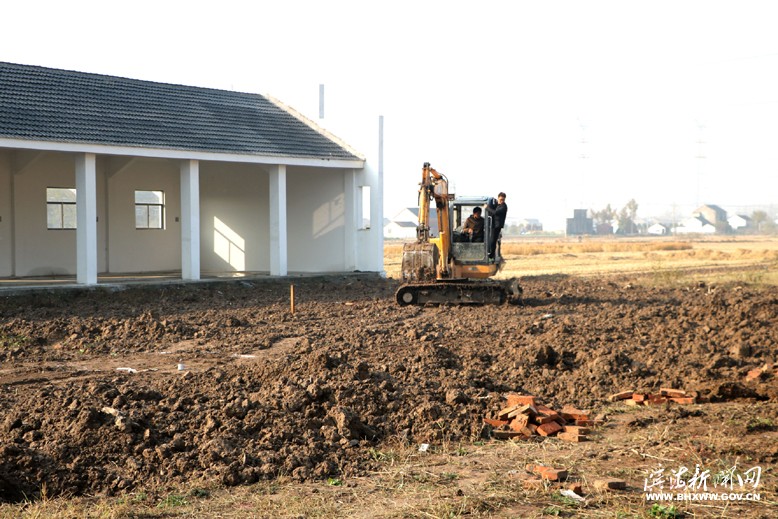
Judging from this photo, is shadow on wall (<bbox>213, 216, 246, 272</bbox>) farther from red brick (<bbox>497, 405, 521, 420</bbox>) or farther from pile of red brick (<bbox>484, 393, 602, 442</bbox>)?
red brick (<bbox>497, 405, 521, 420</bbox>)

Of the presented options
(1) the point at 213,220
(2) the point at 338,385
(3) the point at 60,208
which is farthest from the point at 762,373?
(1) the point at 213,220

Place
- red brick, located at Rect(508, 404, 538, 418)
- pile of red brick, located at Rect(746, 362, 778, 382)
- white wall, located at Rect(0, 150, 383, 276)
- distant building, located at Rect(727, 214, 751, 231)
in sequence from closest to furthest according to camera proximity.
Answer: red brick, located at Rect(508, 404, 538, 418)
pile of red brick, located at Rect(746, 362, 778, 382)
white wall, located at Rect(0, 150, 383, 276)
distant building, located at Rect(727, 214, 751, 231)

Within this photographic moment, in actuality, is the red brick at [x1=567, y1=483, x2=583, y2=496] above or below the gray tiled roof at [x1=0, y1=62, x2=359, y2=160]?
below

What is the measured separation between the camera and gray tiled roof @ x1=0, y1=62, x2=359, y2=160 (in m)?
20.0

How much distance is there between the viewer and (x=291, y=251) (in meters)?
26.7

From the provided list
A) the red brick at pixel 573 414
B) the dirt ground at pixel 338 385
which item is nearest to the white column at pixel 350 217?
the dirt ground at pixel 338 385

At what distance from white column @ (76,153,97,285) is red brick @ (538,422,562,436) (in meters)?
13.9

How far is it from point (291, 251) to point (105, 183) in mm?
5608

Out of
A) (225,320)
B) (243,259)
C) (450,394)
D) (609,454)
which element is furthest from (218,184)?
(609,454)

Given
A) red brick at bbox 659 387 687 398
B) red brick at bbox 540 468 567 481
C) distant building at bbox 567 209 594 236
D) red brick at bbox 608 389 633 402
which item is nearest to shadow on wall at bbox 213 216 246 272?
red brick at bbox 608 389 633 402

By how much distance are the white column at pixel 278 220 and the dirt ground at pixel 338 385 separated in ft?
17.7

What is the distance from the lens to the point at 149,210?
26.1 m

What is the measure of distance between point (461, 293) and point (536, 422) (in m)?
10.2

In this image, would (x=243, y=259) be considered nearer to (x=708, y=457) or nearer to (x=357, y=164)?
(x=357, y=164)
